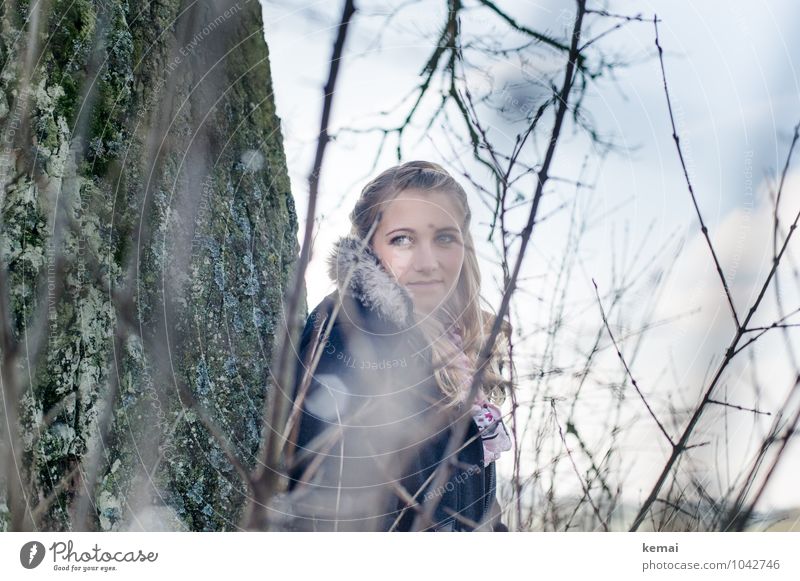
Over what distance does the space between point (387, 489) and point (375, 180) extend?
39 centimetres

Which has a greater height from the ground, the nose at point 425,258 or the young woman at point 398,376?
the nose at point 425,258

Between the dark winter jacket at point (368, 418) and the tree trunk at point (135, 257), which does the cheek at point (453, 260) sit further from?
the tree trunk at point (135, 257)

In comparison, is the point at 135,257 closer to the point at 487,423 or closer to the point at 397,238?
the point at 397,238

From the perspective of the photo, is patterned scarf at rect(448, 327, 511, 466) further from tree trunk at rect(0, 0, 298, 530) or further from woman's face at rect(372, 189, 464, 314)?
tree trunk at rect(0, 0, 298, 530)

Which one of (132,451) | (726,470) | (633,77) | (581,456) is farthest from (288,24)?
A: (726,470)

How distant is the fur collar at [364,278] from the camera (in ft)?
2.58

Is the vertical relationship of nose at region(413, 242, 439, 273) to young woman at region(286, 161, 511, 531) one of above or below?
above

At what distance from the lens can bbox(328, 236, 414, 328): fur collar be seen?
0.79 m

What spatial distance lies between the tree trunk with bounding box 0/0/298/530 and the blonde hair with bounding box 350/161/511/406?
13cm

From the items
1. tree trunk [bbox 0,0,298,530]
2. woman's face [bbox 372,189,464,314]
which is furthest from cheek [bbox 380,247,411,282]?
tree trunk [bbox 0,0,298,530]

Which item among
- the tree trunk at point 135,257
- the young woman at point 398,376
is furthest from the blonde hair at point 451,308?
the tree trunk at point 135,257

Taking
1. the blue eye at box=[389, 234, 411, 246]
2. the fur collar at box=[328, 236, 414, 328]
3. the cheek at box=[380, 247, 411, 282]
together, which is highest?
the blue eye at box=[389, 234, 411, 246]

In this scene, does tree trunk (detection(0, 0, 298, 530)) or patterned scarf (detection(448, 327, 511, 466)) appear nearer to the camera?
tree trunk (detection(0, 0, 298, 530))
